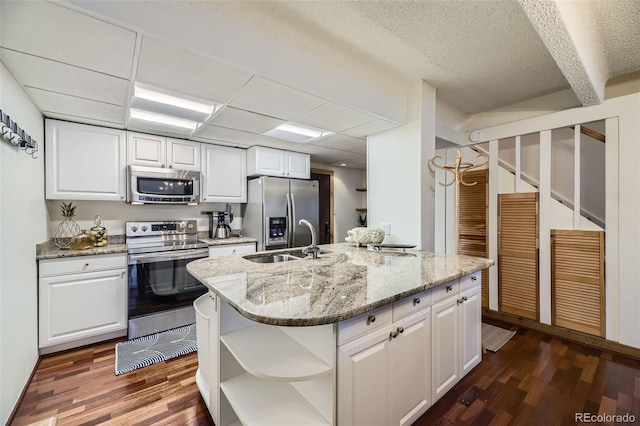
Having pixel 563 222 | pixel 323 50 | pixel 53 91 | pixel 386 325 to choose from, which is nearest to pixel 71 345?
pixel 53 91

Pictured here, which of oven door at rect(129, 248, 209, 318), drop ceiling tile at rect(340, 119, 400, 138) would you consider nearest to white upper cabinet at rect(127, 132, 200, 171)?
oven door at rect(129, 248, 209, 318)

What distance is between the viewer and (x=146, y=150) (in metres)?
2.99

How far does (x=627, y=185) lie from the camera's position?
93.0 inches

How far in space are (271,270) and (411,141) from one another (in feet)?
6.07

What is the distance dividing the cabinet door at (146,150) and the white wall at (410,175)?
247cm

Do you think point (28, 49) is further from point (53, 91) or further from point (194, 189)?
point (194, 189)

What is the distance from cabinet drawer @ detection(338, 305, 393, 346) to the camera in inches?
42.8

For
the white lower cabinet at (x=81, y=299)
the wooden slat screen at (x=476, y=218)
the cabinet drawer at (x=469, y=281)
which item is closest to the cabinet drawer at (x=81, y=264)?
the white lower cabinet at (x=81, y=299)

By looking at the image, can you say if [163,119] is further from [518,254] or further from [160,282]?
[518,254]

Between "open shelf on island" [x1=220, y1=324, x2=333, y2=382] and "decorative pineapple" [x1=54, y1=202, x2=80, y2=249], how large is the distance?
2456 millimetres

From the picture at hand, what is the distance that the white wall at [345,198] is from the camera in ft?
16.9

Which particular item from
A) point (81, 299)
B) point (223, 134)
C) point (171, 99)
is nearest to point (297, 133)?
point (223, 134)

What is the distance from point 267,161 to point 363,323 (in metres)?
2.82

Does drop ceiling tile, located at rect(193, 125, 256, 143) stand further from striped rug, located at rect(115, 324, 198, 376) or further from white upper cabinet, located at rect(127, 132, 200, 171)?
striped rug, located at rect(115, 324, 198, 376)
